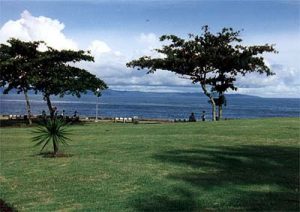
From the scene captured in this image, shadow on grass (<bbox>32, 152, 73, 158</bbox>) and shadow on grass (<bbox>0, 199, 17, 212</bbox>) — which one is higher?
shadow on grass (<bbox>32, 152, 73, 158</bbox>)

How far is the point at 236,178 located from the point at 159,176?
85.6 inches

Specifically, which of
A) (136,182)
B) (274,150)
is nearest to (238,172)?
(136,182)

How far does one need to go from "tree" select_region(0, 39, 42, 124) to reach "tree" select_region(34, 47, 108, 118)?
30.9 inches

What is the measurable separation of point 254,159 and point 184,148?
170 inches

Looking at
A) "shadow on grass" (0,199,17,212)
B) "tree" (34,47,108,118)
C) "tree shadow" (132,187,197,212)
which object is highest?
"tree" (34,47,108,118)

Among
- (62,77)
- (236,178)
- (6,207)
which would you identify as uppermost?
(62,77)

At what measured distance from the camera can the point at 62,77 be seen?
4456 cm

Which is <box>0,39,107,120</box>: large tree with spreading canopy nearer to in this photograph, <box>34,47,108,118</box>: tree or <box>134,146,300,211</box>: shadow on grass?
<box>34,47,108,118</box>: tree

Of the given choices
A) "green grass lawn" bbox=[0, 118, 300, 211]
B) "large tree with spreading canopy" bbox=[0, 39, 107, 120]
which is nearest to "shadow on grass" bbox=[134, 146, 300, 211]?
"green grass lawn" bbox=[0, 118, 300, 211]

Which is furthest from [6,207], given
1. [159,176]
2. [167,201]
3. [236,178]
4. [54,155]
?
[54,155]

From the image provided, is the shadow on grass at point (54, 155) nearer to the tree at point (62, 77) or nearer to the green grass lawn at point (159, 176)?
the green grass lawn at point (159, 176)

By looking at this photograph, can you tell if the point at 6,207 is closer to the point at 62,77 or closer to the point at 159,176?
the point at 159,176

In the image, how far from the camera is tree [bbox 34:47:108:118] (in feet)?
144

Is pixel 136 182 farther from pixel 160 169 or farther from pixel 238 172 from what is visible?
pixel 238 172
